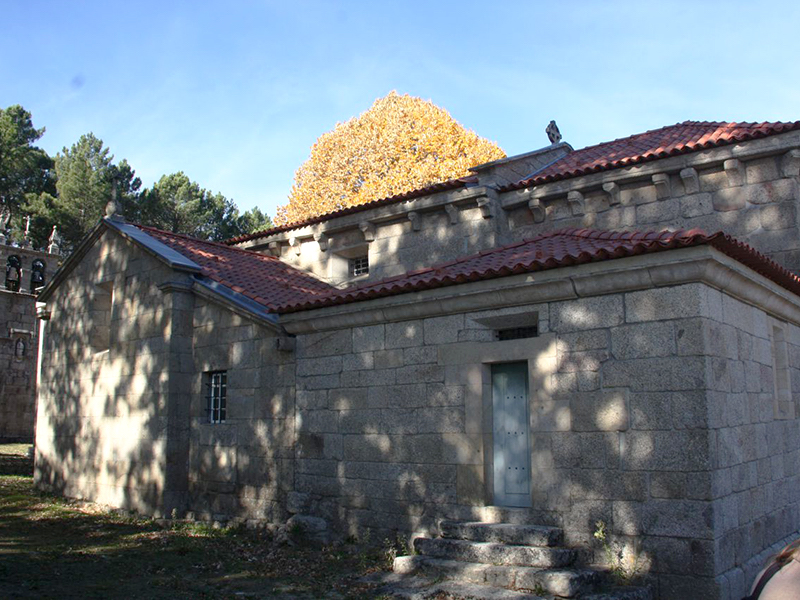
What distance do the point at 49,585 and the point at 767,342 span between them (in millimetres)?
8401

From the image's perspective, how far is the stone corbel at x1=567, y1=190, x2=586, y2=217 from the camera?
40.2 ft

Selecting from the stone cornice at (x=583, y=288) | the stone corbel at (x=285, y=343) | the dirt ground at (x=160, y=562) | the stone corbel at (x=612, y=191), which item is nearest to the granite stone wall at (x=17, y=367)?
the dirt ground at (x=160, y=562)

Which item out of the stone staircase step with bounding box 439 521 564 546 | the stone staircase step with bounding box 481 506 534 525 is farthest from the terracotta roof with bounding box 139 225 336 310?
the stone staircase step with bounding box 481 506 534 525

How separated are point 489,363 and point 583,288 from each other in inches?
60.6

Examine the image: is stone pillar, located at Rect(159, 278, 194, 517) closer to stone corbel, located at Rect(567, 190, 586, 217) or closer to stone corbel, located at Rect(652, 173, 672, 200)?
stone corbel, located at Rect(567, 190, 586, 217)

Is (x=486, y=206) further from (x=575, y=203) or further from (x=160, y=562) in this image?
(x=160, y=562)

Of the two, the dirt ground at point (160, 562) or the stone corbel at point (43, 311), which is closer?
the dirt ground at point (160, 562)

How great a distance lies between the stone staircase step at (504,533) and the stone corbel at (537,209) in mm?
6418

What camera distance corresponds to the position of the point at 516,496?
804 centimetres

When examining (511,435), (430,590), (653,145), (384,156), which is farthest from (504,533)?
(384,156)

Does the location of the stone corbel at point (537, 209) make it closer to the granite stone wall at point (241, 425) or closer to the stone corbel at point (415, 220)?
the stone corbel at point (415, 220)

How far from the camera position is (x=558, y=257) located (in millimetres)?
7523

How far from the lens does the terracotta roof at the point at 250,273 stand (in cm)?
1195

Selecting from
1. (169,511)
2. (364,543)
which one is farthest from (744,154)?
(169,511)
